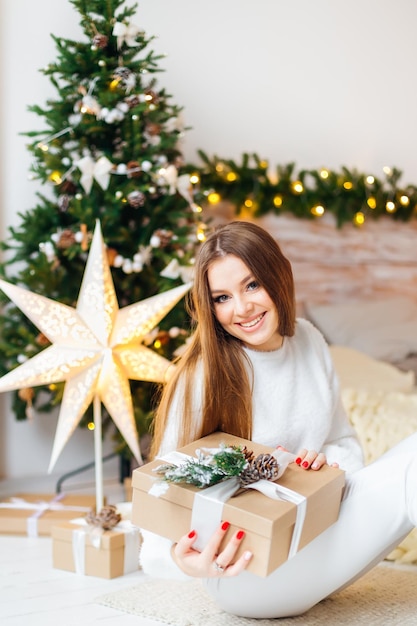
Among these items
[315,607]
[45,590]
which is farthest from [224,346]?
[45,590]

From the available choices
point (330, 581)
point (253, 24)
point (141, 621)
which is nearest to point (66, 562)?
point (141, 621)

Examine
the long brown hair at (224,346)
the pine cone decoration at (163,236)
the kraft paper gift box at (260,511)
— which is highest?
the pine cone decoration at (163,236)

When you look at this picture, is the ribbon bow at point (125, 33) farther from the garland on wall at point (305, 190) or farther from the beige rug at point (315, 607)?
the beige rug at point (315, 607)

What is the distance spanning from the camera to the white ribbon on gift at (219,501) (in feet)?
4.01

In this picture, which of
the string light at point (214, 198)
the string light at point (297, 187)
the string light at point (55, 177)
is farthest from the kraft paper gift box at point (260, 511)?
the string light at point (297, 187)

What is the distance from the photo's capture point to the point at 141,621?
1604 mm

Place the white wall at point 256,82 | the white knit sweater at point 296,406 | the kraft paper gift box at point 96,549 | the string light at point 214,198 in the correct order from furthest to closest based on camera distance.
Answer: the string light at point 214,198
the white wall at point 256,82
the kraft paper gift box at point 96,549
the white knit sweater at point 296,406

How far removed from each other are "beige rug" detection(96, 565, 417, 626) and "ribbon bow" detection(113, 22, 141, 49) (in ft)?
5.11

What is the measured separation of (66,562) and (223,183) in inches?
64.2

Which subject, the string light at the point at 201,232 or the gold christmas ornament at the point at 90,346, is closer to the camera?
the gold christmas ornament at the point at 90,346

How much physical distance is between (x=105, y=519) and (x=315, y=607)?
59 cm

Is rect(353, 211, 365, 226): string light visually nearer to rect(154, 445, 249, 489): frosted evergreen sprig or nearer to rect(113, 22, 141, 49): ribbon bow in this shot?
rect(113, 22, 141, 49): ribbon bow

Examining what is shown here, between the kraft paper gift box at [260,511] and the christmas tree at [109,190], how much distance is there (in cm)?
97

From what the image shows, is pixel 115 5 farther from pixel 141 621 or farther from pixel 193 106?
pixel 141 621
